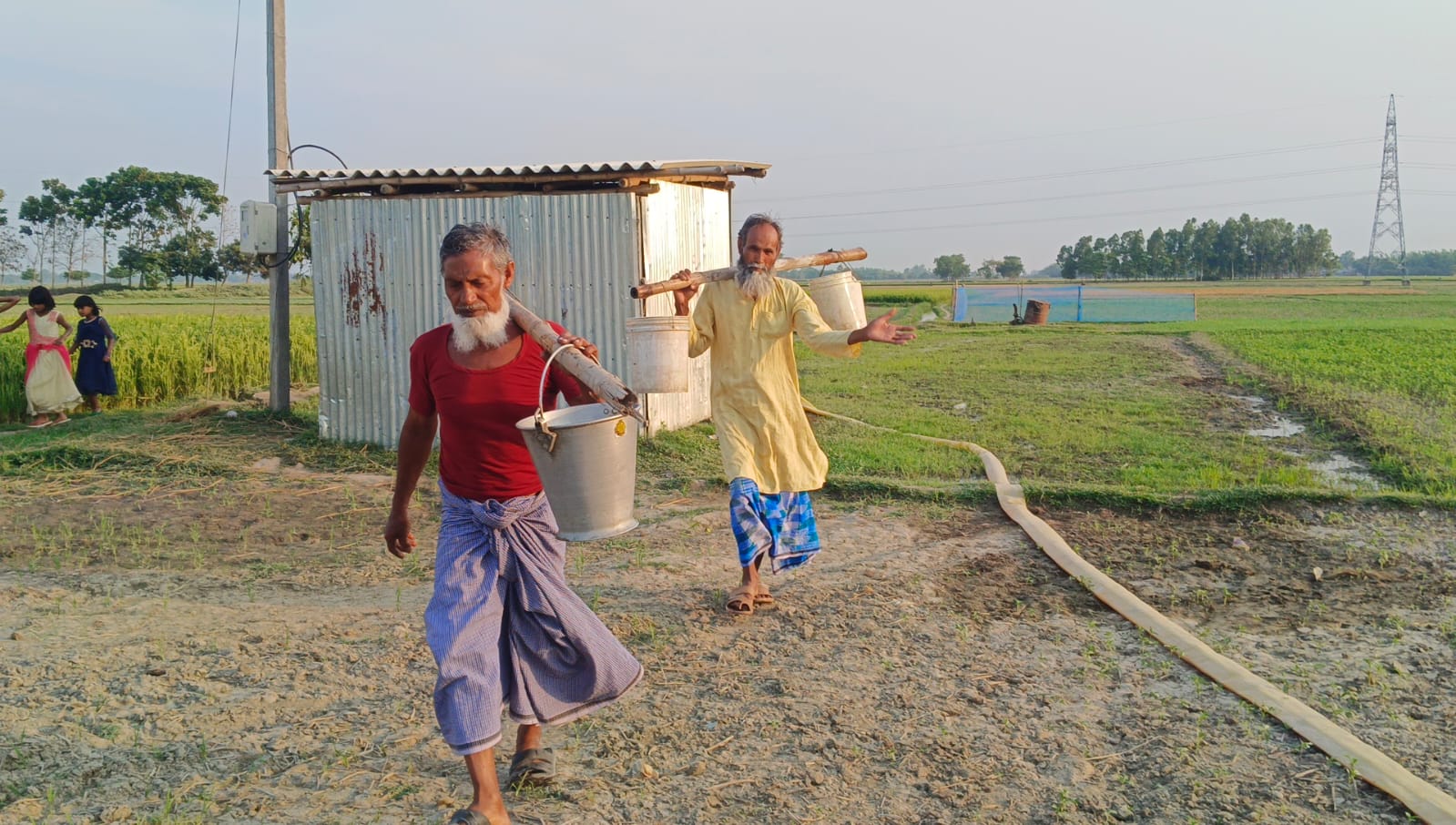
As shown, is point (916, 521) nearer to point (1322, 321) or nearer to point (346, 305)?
point (346, 305)

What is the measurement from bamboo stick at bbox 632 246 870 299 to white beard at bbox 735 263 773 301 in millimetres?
64

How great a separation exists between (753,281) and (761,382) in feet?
1.51

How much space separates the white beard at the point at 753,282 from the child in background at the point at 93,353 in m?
9.98

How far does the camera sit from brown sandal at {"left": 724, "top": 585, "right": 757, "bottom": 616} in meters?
5.20

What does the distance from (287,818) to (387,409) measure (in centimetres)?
712

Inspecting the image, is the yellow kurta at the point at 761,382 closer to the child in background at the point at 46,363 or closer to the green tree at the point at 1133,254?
the child in background at the point at 46,363

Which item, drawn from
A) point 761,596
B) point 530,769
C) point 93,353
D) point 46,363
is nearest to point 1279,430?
point 761,596

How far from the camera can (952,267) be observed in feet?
347

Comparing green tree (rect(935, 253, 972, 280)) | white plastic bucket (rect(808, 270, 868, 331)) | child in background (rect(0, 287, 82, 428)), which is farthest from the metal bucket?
green tree (rect(935, 253, 972, 280))

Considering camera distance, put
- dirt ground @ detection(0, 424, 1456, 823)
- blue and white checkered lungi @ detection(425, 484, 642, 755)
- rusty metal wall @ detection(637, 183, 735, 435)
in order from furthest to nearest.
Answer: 1. rusty metal wall @ detection(637, 183, 735, 435)
2. dirt ground @ detection(0, 424, 1456, 823)
3. blue and white checkered lungi @ detection(425, 484, 642, 755)

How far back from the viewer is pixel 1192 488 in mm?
7613

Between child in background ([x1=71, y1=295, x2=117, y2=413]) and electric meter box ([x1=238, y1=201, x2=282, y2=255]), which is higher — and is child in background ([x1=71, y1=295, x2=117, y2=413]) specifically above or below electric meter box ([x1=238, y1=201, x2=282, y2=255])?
below

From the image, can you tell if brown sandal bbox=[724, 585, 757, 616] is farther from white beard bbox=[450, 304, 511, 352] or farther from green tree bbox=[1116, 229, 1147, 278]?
green tree bbox=[1116, 229, 1147, 278]

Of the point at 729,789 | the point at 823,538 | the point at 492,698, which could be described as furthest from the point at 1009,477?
the point at 492,698
